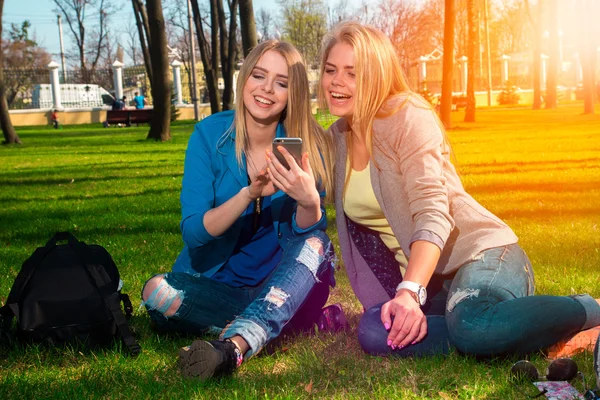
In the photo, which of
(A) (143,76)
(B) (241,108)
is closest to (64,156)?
(B) (241,108)

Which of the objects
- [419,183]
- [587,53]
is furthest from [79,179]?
[587,53]

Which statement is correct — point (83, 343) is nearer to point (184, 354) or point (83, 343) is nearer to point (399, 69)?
point (184, 354)

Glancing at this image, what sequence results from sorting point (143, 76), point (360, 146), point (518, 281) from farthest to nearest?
point (143, 76), point (360, 146), point (518, 281)

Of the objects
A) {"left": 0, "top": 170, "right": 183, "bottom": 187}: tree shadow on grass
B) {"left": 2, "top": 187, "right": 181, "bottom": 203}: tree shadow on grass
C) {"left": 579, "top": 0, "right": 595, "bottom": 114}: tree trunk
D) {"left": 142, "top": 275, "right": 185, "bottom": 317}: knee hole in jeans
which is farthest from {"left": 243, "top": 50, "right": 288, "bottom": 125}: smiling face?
{"left": 579, "top": 0, "right": 595, "bottom": 114}: tree trunk

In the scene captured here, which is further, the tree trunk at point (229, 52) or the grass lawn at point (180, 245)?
the tree trunk at point (229, 52)

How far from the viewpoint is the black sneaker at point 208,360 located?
3.30 metres

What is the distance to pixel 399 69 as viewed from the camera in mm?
3713

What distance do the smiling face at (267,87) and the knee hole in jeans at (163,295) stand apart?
36.6 inches

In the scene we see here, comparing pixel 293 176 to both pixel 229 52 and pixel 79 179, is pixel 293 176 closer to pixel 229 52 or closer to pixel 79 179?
pixel 79 179

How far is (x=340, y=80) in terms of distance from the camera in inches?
144

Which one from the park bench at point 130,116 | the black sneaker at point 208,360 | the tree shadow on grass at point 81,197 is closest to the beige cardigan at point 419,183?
the black sneaker at point 208,360

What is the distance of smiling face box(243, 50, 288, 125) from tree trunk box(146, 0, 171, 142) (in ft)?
54.8

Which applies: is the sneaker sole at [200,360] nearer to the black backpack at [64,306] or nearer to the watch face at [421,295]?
A: the black backpack at [64,306]

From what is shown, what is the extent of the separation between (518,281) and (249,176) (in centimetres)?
141
